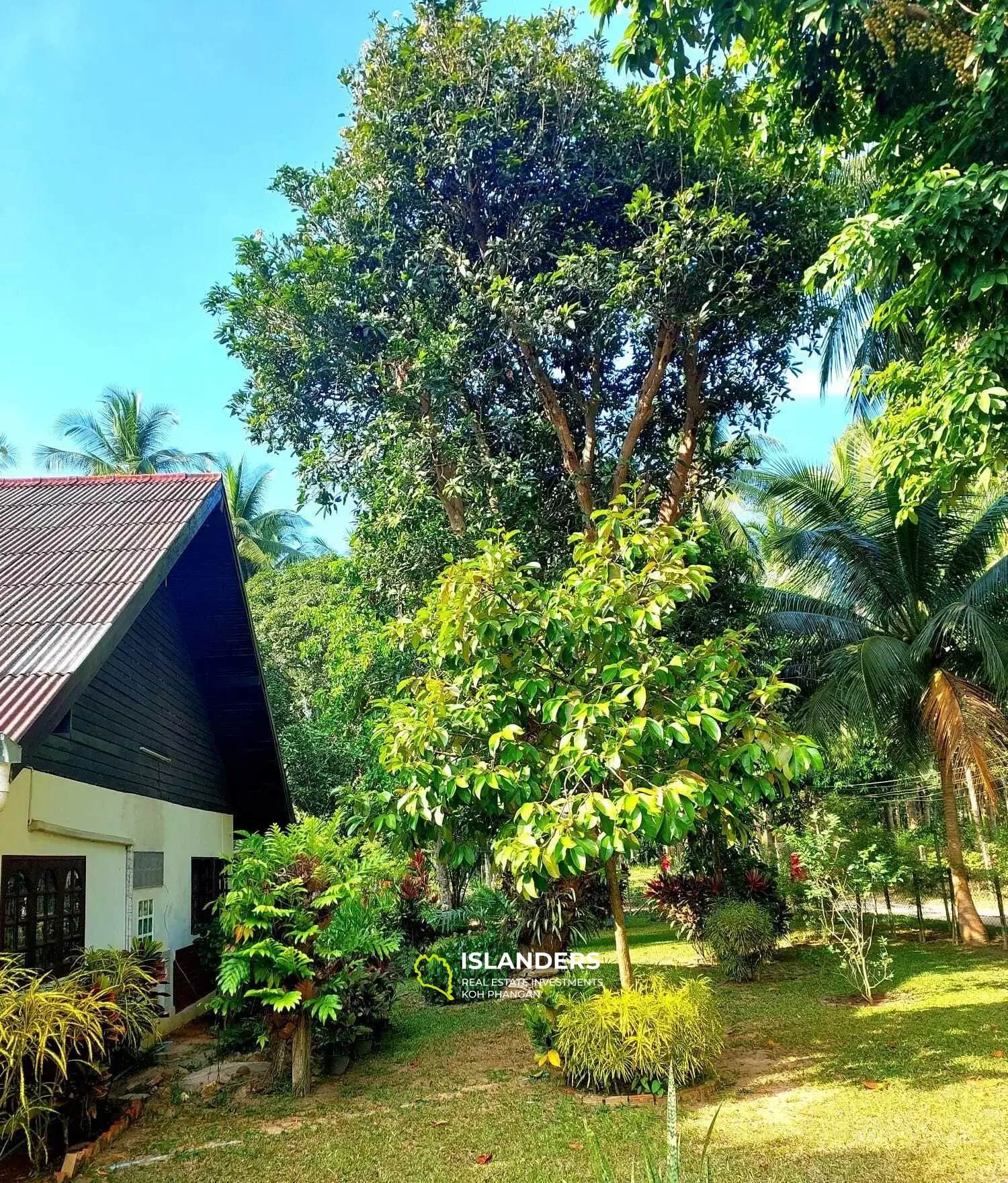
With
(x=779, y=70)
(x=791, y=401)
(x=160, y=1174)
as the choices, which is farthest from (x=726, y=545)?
(x=160, y=1174)

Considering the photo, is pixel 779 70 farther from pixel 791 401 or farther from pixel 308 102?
pixel 308 102

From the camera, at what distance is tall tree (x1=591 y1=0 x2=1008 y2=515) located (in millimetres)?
5250

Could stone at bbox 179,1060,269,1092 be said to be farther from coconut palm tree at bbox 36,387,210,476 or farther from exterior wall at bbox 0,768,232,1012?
coconut palm tree at bbox 36,387,210,476

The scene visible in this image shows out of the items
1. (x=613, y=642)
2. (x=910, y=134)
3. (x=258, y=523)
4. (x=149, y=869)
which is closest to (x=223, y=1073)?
(x=149, y=869)

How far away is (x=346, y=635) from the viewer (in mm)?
13492

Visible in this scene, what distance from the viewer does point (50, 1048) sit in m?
4.77

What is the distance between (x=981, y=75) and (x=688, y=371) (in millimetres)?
5699

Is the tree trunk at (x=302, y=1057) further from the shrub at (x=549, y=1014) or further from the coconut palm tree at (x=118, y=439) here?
the coconut palm tree at (x=118, y=439)

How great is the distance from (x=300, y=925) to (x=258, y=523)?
71.4ft

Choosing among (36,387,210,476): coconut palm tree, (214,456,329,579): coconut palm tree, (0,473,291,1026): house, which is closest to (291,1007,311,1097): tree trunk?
(0,473,291,1026): house

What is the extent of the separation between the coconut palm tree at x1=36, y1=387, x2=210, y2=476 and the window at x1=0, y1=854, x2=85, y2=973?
20.5 metres

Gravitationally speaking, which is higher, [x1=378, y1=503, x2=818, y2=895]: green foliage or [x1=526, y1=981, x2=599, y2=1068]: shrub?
[x1=378, y1=503, x2=818, y2=895]: green foliage

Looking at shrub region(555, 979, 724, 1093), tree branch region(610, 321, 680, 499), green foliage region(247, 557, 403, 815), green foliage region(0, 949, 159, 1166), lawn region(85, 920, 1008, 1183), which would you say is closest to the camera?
green foliage region(0, 949, 159, 1166)

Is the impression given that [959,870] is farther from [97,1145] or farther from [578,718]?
[97,1145]
